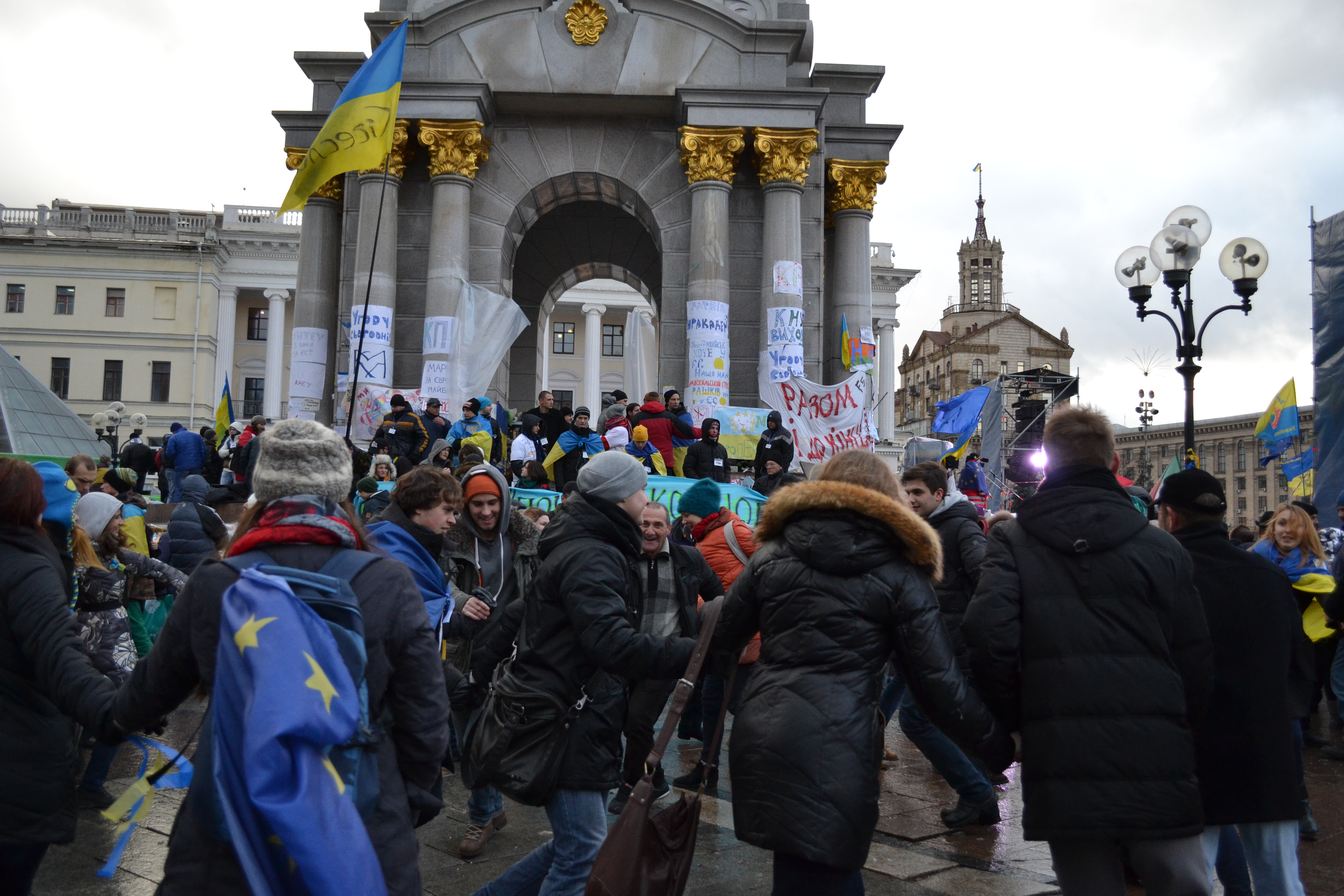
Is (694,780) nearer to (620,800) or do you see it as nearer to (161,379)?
(620,800)

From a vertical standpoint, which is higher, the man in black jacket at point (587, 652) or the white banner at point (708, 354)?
the white banner at point (708, 354)

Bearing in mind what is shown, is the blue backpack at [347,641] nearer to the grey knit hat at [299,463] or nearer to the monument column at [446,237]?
the grey knit hat at [299,463]

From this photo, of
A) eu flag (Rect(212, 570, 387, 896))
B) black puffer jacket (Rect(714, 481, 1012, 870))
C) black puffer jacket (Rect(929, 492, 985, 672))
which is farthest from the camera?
black puffer jacket (Rect(929, 492, 985, 672))

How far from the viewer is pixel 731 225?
18969mm

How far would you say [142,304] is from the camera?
63.6 m

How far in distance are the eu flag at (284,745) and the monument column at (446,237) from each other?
15.3 metres

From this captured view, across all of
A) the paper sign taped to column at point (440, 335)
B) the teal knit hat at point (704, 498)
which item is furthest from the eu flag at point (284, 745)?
the paper sign taped to column at point (440, 335)

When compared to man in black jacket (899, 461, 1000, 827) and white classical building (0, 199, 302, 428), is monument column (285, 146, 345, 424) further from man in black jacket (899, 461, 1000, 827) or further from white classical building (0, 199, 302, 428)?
white classical building (0, 199, 302, 428)

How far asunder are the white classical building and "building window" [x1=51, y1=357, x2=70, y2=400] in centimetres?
5

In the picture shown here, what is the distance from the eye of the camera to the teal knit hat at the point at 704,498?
7.81 meters

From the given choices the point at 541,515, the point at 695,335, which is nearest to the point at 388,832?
the point at 541,515

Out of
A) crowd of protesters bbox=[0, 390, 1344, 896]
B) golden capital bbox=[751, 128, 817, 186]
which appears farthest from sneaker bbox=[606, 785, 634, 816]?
golden capital bbox=[751, 128, 817, 186]

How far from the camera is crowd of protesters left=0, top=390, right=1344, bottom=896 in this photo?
2996mm

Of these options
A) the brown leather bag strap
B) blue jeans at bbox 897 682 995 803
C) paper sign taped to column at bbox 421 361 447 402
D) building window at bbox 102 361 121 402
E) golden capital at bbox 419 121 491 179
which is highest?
building window at bbox 102 361 121 402
